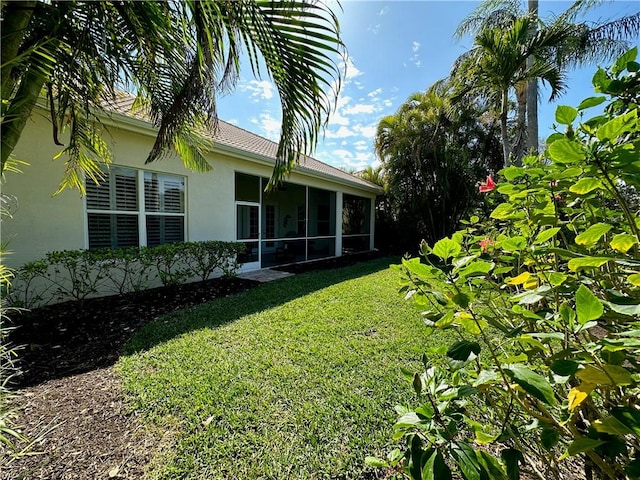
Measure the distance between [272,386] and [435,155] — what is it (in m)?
12.4

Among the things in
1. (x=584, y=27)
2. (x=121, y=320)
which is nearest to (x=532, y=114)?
(x=584, y=27)

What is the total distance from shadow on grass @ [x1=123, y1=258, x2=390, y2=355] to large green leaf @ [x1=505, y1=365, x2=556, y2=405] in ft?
13.8

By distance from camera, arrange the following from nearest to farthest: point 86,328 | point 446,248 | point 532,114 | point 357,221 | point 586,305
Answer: point 586,305, point 446,248, point 86,328, point 532,114, point 357,221

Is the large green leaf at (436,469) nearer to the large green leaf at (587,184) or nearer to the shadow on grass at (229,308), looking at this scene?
the large green leaf at (587,184)

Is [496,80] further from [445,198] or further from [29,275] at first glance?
[29,275]

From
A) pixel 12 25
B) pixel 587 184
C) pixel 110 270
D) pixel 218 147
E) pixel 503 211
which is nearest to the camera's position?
pixel 587 184

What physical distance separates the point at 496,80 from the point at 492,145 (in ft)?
21.1

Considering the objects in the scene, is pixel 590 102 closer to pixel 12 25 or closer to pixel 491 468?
pixel 491 468

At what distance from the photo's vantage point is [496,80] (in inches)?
279

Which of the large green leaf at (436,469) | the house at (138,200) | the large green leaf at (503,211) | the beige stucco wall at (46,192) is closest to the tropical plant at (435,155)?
the house at (138,200)

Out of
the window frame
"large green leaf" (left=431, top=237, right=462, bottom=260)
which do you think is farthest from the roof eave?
"large green leaf" (left=431, top=237, right=462, bottom=260)

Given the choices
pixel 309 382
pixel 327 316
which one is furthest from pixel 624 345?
pixel 327 316

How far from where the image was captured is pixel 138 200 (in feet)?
22.0

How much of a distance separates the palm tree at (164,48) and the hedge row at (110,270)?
2.81 metres
